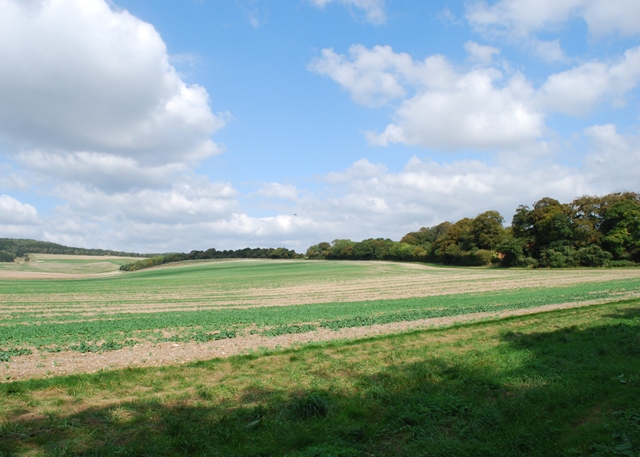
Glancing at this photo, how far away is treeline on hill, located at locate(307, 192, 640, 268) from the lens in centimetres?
7850

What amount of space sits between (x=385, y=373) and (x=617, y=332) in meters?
9.17

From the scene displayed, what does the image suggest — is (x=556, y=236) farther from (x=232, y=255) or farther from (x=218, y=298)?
(x=232, y=255)

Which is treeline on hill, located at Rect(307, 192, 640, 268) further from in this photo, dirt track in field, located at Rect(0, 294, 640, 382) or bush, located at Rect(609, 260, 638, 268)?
dirt track in field, located at Rect(0, 294, 640, 382)

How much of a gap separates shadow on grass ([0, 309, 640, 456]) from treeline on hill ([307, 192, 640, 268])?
8301 centimetres

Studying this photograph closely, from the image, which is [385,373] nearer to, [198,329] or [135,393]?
[135,393]

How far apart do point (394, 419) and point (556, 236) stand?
302 ft

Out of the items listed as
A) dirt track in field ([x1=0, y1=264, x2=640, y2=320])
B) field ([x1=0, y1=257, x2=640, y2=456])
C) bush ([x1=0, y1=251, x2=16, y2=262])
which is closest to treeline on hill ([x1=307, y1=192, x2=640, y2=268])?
dirt track in field ([x1=0, y1=264, x2=640, y2=320])

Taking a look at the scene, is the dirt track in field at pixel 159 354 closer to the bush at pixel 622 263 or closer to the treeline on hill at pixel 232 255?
the bush at pixel 622 263

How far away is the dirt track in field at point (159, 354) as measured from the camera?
37.7 ft

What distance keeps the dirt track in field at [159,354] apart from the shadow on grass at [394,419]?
80.7 inches

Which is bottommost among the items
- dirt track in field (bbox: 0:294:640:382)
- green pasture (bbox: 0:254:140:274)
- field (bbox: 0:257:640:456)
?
green pasture (bbox: 0:254:140:274)

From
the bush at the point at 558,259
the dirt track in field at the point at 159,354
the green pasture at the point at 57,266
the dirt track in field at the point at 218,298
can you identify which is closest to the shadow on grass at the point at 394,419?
the dirt track in field at the point at 159,354

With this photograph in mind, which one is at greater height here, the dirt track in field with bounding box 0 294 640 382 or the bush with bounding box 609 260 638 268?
the bush with bounding box 609 260 638 268

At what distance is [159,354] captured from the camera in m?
13.5
